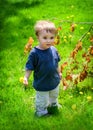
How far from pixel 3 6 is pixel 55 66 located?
4415 mm

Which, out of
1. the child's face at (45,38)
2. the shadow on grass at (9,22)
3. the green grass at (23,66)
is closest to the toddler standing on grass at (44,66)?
the child's face at (45,38)

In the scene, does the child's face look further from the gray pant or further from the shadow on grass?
the shadow on grass

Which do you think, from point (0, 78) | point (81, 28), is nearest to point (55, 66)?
point (0, 78)

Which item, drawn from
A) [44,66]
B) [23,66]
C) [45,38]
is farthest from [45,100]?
[23,66]

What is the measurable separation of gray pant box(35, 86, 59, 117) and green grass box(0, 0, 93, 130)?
0.12m

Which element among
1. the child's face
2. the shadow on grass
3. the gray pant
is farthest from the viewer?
the shadow on grass

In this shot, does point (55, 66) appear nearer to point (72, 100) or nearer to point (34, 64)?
point (34, 64)

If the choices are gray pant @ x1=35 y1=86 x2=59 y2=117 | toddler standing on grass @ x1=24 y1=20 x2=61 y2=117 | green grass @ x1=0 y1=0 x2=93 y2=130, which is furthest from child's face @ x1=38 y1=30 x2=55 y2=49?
green grass @ x1=0 y1=0 x2=93 y2=130

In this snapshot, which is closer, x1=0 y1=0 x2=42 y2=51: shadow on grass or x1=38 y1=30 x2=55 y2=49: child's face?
x1=38 y1=30 x2=55 y2=49: child's face

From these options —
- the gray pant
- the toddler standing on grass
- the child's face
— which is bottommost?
the gray pant

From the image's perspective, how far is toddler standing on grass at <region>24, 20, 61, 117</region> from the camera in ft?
13.8

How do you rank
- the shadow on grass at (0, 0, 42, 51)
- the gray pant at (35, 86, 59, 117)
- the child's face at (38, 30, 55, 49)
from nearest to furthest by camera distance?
the child's face at (38, 30, 55, 49) < the gray pant at (35, 86, 59, 117) < the shadow on grass at (0, 0, 42, 51)

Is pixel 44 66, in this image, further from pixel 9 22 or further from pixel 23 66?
pixel 9 22

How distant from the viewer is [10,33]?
7125mm
